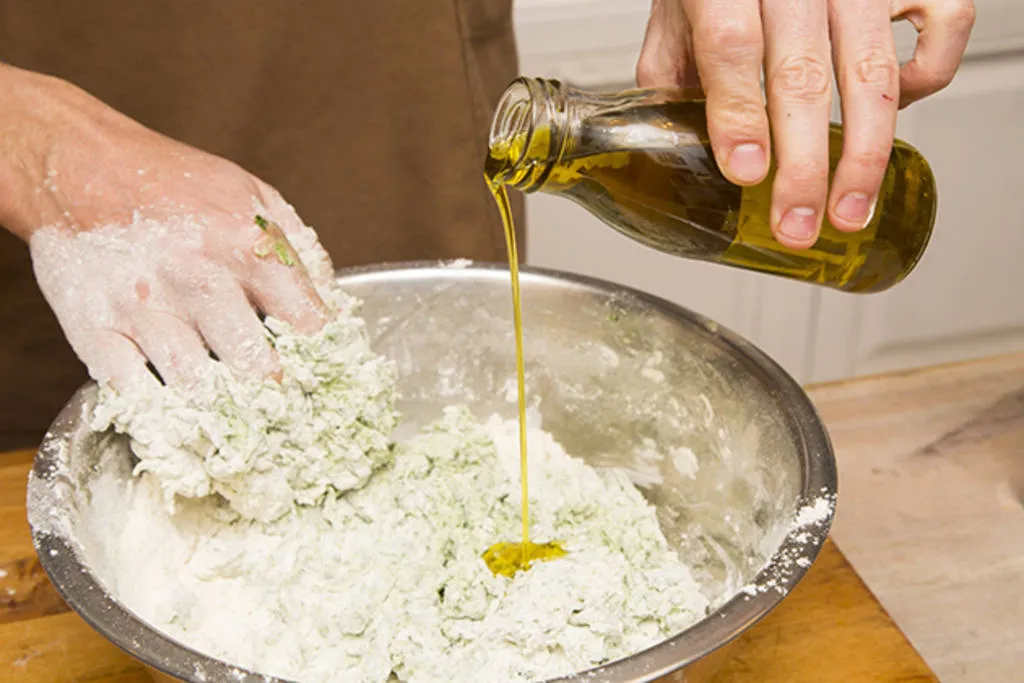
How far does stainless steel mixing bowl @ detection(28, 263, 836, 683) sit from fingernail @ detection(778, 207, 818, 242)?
0.66ft

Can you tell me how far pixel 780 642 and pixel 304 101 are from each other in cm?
83

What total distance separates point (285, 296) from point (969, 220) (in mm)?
1734

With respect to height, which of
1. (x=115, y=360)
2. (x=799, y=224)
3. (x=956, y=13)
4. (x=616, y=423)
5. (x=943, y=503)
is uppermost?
(x=956, y=13)

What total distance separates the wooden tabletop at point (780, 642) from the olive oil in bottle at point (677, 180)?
29cm

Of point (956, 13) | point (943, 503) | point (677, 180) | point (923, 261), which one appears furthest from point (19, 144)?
point (923, 261)

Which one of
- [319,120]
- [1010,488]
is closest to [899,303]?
[1010,488]

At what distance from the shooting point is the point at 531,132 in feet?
2.52

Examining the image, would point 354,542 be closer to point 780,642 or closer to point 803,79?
point 780,642

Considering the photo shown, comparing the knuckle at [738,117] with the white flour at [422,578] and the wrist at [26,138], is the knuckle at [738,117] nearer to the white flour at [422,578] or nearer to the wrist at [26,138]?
the white flour at [422,578]

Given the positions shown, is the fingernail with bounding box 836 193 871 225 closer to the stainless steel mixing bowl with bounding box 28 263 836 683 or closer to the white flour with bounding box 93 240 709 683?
the stainless steel mixing bowl with bounding box 28 263 836 683

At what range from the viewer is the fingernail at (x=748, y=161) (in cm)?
67

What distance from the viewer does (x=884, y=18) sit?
72 cm

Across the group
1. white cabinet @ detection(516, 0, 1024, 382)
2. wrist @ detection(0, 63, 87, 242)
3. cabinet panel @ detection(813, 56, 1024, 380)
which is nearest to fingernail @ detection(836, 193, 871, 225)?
wrist @ detection(0, 63, 87, 242)

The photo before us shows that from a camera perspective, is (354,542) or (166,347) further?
(354,542)
